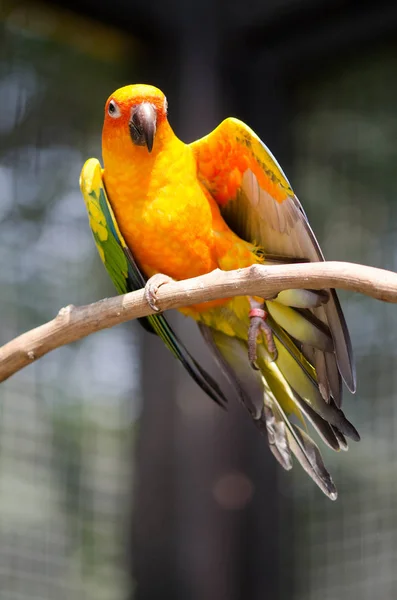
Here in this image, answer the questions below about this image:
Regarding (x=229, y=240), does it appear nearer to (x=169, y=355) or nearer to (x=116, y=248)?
(x=116, y=248)

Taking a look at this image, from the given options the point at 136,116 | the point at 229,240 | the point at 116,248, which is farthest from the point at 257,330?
the point at 136,116

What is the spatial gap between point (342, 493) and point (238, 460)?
0.22m

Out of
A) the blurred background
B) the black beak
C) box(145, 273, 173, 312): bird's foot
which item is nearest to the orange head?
the black beak

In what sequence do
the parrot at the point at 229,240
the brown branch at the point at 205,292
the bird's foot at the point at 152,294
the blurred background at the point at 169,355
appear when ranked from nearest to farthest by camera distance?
the brown branch at the point at 205,292 < the bird's foot at the point at 152,294 < the parrot at the point at 229,240 < the blurred background at the point at 169,355

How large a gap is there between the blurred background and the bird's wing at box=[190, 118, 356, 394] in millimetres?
329

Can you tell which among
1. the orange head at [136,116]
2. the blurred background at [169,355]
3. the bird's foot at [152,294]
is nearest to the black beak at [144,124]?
the orange head at [136,116]

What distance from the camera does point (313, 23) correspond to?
1.34 meters

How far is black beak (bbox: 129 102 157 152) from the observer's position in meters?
0.96

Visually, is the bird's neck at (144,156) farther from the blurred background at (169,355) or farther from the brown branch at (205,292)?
the blurred background at (169,355)

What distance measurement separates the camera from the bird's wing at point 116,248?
1023mm

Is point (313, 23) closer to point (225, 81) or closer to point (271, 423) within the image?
point (225, 81)

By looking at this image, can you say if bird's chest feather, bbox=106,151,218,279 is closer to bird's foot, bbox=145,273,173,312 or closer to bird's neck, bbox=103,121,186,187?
bird's neck, bbox=103,121,186,187

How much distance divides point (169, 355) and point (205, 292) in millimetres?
564

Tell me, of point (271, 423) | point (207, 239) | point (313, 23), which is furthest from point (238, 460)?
point (313, 23)
